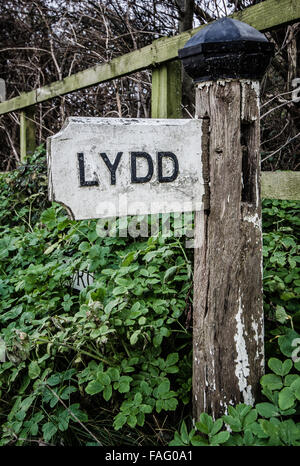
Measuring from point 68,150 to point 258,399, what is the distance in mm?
1016

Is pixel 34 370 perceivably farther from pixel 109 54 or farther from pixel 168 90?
pixel 109 54

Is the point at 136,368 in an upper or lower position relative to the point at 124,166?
lower

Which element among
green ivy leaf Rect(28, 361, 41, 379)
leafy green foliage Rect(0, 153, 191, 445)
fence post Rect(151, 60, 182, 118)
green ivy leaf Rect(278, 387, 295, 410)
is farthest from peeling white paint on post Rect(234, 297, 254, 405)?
fence post Rect(151, 60, 182, 118)

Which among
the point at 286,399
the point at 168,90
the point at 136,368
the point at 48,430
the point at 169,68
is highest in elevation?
the point at 169,68

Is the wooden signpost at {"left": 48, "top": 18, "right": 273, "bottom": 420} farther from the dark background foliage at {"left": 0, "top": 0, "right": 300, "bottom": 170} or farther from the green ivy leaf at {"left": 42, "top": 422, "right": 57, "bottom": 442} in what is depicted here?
the dark background foliage at {"left": 0, "top": 0, "right": 300, "bottom": 170}

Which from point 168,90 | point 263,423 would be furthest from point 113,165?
point 168,90

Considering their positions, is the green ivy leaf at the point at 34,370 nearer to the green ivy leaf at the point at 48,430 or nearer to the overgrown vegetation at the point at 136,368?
the overgrown vegetation at the point at 136,368

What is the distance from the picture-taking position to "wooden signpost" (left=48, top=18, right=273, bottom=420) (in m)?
1.17

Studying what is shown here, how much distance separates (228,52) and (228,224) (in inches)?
20.8

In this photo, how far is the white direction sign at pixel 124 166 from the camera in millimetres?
1114

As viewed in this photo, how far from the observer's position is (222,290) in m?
1.35

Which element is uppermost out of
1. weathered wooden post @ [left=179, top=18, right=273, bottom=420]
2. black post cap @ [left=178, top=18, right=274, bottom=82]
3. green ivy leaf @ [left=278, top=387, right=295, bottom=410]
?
black post cap @ [left=178, top=18, right=274, bottom=82]

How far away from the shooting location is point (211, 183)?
132 centimetres
